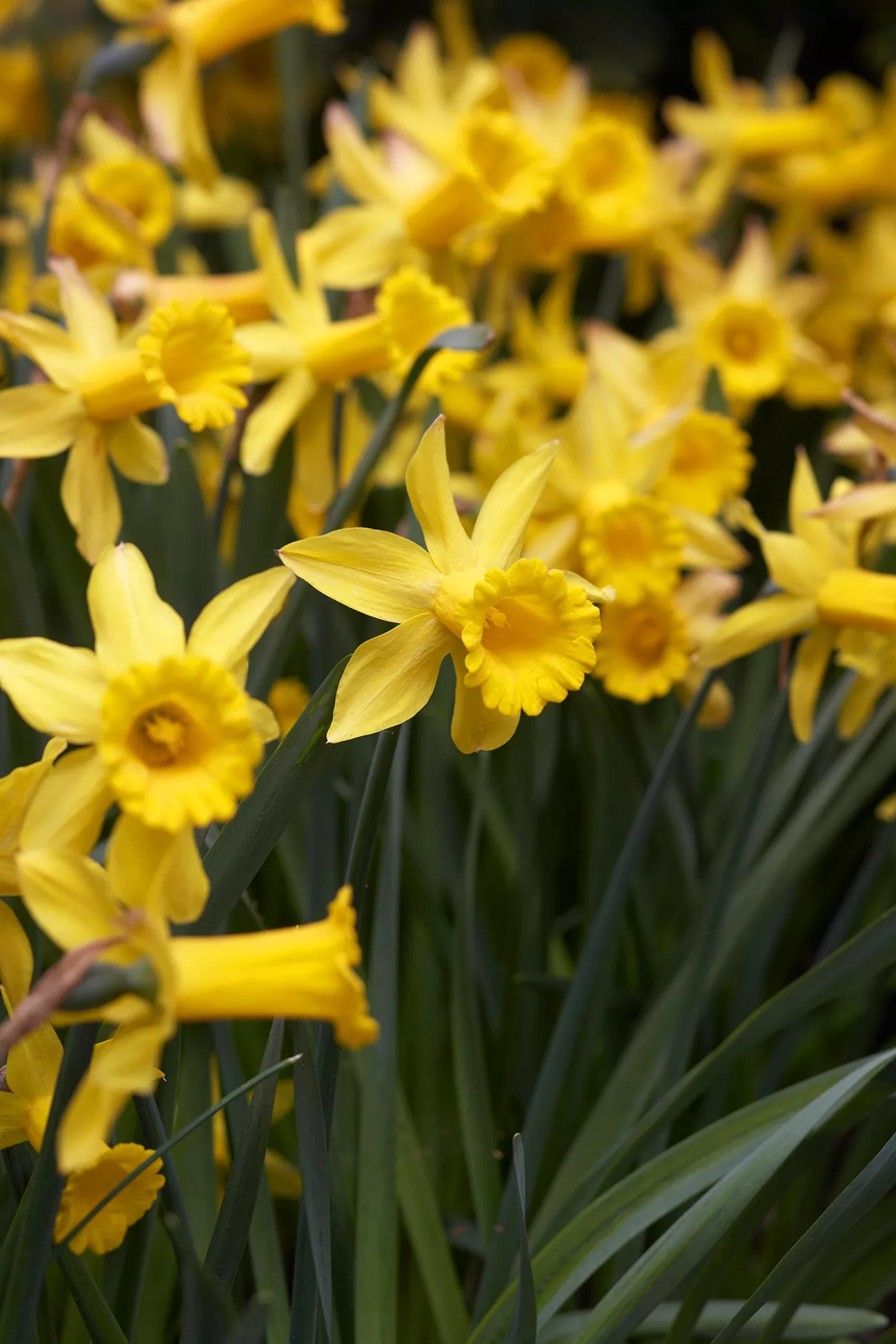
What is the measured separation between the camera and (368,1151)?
106 centimetres

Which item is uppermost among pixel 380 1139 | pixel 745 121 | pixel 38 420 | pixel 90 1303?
pixel 745 121

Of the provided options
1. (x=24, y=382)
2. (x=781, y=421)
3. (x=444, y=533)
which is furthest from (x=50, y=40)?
(x=444, y=533)

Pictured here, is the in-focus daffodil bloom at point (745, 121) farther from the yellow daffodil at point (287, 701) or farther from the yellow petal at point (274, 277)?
the yellow daffodil at point (287, 701)

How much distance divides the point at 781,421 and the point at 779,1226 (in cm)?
163

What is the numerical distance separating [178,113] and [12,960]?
1.26 meters

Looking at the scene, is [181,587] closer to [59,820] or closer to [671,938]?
[59,820]

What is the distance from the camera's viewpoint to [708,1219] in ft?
2.90

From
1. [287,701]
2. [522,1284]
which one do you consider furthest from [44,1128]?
[287,701]

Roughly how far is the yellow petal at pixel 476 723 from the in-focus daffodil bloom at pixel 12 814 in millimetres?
290

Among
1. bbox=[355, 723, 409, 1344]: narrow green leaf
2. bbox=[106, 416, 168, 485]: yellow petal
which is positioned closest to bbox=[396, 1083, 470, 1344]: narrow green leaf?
bbox=[355, 723, 409, 1344]: narrow green leaf

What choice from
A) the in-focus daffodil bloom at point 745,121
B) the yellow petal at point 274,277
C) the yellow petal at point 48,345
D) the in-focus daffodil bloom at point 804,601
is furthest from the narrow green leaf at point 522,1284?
the in-focus daffodil bloom at point 745,121

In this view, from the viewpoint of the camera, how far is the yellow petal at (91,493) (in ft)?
3.51

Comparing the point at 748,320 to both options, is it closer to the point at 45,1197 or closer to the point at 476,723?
the point at 476,723

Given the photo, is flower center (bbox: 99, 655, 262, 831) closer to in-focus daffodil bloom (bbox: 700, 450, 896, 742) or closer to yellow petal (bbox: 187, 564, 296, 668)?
yellow petal (bbox: 187, 564, 296, 668)
